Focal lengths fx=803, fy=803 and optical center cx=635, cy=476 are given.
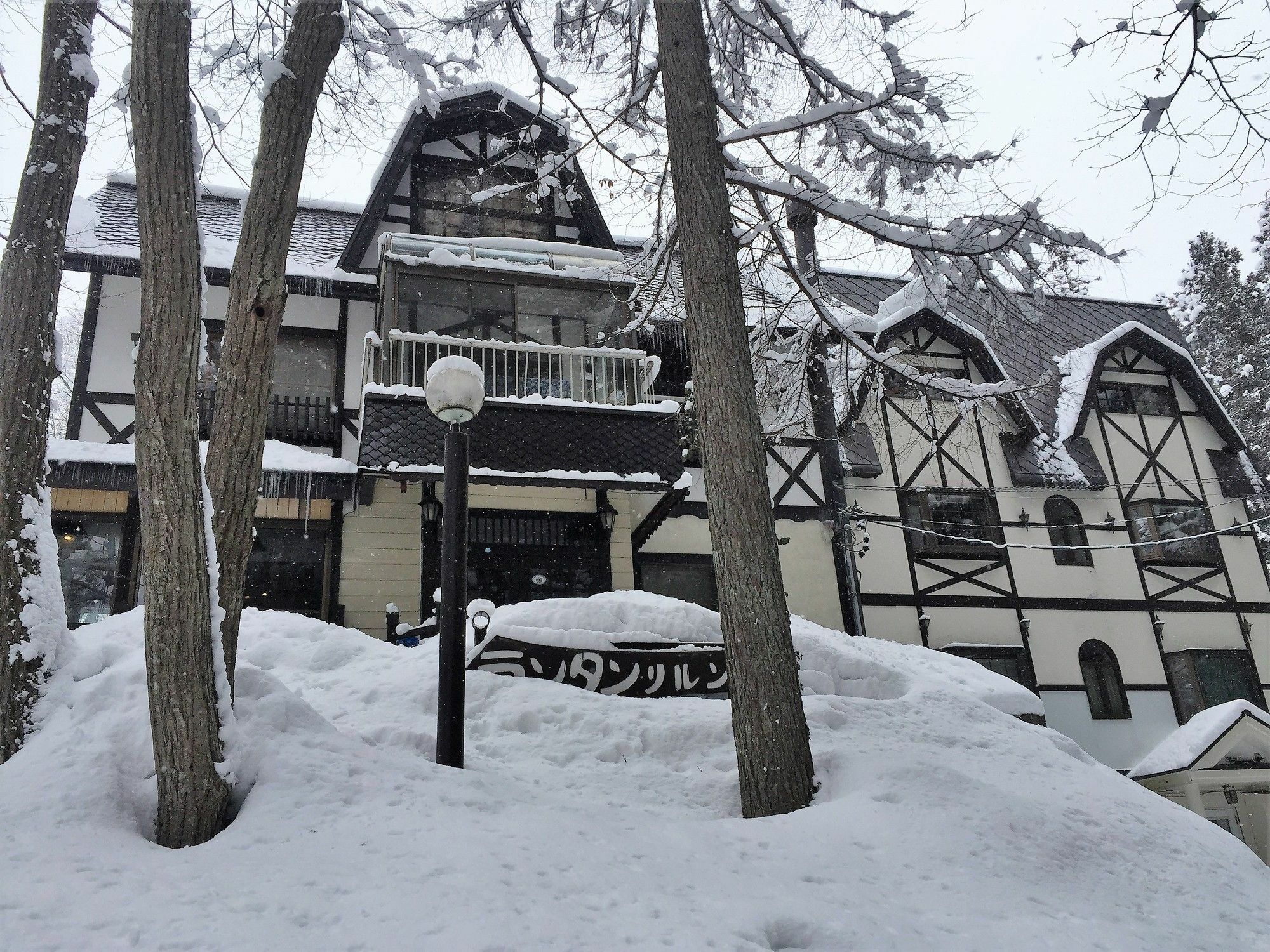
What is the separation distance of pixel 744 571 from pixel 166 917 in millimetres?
3083

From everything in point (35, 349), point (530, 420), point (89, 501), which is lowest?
point (35, 349)

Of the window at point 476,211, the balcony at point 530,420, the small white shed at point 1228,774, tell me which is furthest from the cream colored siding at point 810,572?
the window at point 476,211

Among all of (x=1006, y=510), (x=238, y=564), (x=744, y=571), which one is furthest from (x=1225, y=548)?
(x=238, y=564)

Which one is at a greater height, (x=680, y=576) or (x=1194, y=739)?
(x=680, y=576)

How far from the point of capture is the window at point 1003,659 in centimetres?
1402

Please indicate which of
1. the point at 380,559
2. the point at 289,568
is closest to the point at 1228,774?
the point at 380,559

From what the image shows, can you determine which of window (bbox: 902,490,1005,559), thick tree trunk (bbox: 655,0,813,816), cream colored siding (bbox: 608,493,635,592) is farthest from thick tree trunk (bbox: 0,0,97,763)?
window (bbox: 902,490,1005,559)

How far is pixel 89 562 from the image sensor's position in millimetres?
10445

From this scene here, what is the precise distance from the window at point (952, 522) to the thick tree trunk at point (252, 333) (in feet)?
42.0

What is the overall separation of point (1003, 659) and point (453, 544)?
499 inches

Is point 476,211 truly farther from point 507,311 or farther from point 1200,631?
point 1200,631

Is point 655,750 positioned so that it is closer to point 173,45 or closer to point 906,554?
point 173,45

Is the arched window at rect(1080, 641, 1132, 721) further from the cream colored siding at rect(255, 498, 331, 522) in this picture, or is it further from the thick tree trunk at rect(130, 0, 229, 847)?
the thick tree trunk at rect(130, 0, 229, 847)

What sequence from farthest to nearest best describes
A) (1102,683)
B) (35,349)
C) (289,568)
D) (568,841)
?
(1102,683) < (289,568) < (35,349) < (568,841)
